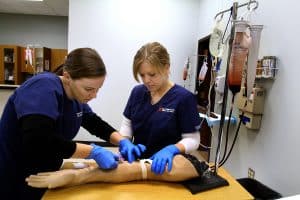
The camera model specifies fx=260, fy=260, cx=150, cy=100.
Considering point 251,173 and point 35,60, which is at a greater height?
point 35,60

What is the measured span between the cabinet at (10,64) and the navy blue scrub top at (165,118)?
18.5ft

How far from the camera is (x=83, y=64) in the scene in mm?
999

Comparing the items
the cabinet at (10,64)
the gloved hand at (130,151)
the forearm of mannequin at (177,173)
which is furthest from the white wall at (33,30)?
the forearm of mannequin at (177,173)

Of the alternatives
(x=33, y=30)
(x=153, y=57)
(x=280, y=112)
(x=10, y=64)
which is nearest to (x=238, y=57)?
(x=153, y=57)

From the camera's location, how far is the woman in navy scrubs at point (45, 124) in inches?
35.1

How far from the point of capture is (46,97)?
0.93m

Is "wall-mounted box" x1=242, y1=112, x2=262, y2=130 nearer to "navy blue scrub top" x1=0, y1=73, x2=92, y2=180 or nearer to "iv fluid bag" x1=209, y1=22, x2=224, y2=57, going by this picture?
"iv fluid bag" x1=209, y1=22, x2=224, y2=57

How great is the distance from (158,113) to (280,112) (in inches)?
37.2

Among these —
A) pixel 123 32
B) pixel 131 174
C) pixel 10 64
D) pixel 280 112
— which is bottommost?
pixel 131 174

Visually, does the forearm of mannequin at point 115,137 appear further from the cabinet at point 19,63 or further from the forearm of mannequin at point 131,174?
the cabinet at point 19,63

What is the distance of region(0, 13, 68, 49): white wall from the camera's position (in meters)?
6.71

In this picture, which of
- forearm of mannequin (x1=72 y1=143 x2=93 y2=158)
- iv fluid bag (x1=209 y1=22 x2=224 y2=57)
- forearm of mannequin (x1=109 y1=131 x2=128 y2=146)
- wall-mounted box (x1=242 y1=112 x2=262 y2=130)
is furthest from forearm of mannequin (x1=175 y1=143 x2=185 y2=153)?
iv fluid bag (x1=209 y1=22 x2=224 y2=57)

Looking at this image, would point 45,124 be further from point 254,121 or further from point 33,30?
point 33,30

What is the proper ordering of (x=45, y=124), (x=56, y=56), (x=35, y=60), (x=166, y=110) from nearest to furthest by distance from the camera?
(x=45, y=124), (x=166, y=110), (x=35, y=60), (x=56, y=56)
